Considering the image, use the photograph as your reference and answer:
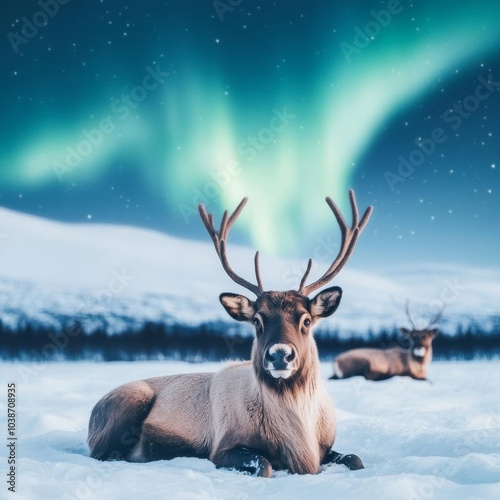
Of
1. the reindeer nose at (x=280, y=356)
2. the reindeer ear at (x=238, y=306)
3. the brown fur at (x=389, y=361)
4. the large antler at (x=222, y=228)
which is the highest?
the large antler at (x=222, y=228)

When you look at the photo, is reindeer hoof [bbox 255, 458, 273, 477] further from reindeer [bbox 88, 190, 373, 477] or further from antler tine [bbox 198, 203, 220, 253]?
antler tine [bbox 198, 203, 220, 253]

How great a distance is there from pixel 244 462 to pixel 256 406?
0.32 m

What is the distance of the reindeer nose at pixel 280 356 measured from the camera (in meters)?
3.24

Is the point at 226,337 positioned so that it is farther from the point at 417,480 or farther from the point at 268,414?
the point at 417,480

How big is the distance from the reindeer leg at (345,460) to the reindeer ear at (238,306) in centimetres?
88

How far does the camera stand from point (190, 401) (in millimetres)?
4008

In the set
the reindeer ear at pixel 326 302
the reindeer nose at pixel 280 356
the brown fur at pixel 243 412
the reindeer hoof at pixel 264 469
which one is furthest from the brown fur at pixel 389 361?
the reindeer nose at pixel 280 356

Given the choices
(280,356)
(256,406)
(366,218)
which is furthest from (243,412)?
(366,218)

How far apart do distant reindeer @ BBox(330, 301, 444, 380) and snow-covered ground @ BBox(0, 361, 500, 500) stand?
1656 mm

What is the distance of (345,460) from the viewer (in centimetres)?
360

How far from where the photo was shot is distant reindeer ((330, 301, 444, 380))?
9.66 m

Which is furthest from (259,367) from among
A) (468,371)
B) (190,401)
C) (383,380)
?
(468,371)

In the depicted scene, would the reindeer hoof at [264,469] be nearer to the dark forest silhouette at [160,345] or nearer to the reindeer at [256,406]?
the reindeer at [256,406]

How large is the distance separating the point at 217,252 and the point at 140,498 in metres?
1.82
